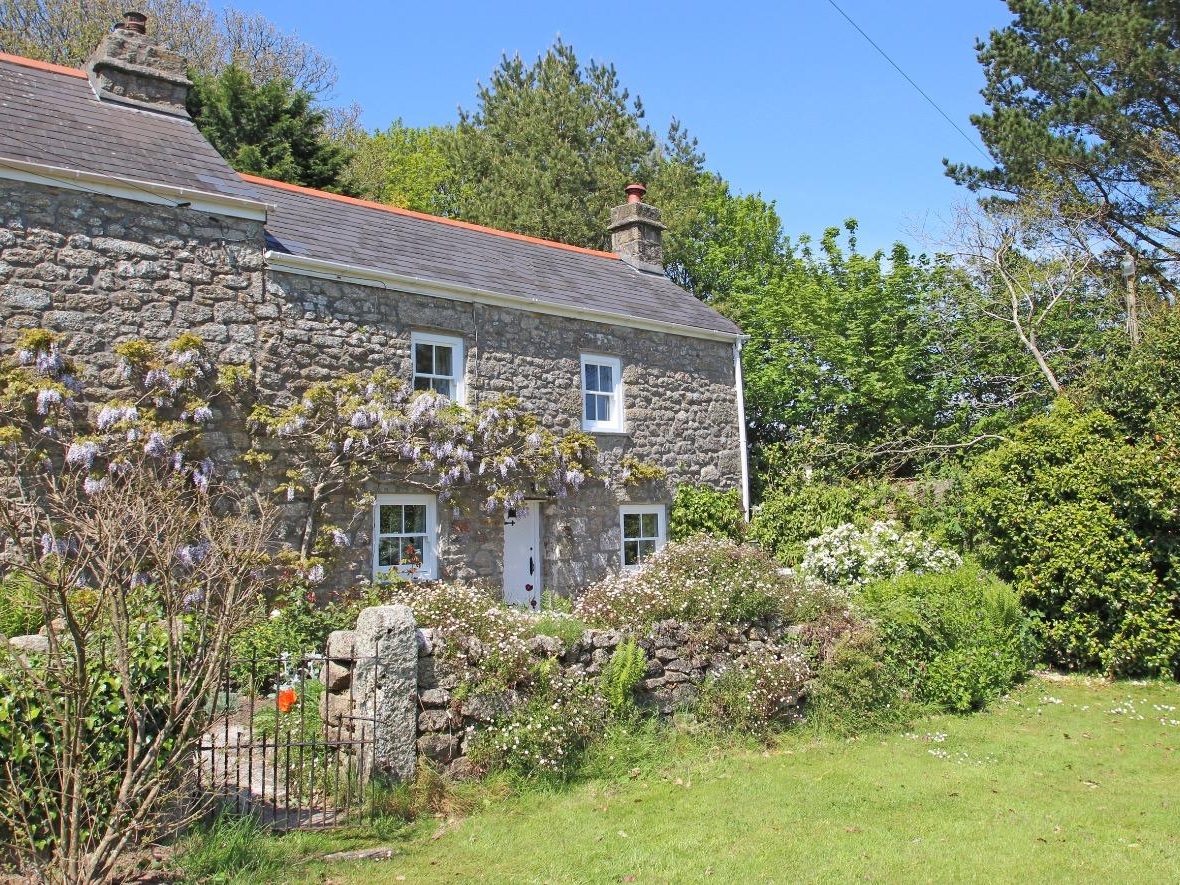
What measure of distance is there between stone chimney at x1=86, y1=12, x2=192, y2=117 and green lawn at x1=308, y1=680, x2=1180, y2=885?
9.61 meters

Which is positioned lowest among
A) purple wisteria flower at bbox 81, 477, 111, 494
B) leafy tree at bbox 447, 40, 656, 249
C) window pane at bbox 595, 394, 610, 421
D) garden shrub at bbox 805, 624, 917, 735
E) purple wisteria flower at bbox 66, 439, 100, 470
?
garden shrub at bbox 805, 624, 917, 735

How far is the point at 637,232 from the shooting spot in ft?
55.7

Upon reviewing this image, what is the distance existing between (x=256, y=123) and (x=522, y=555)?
1235 centimetres

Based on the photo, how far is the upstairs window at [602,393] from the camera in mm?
13578

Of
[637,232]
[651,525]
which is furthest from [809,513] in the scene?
[637,232]

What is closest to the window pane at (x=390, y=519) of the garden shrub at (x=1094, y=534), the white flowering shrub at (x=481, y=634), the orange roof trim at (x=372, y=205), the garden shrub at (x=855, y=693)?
the white flowering shrub at (x=481, y=634)

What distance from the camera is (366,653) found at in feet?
19.6

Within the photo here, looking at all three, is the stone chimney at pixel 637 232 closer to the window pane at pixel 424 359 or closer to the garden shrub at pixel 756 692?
the window pane at pixel 424 359

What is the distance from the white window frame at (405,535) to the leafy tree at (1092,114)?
13.2m

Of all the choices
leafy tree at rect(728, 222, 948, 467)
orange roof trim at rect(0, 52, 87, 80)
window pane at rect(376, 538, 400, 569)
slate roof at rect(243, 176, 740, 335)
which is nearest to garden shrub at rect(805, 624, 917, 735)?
window pane at rect(376, 538, 400, 569)

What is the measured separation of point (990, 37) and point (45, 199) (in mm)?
17500

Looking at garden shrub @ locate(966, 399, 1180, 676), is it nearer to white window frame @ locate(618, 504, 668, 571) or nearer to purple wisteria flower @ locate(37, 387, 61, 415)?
white window frame @ locate(618, 504, 668, 571)

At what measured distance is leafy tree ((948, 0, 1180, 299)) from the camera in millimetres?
15500

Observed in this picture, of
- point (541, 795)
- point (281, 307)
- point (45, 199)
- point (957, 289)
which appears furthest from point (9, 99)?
point (957, 289)
